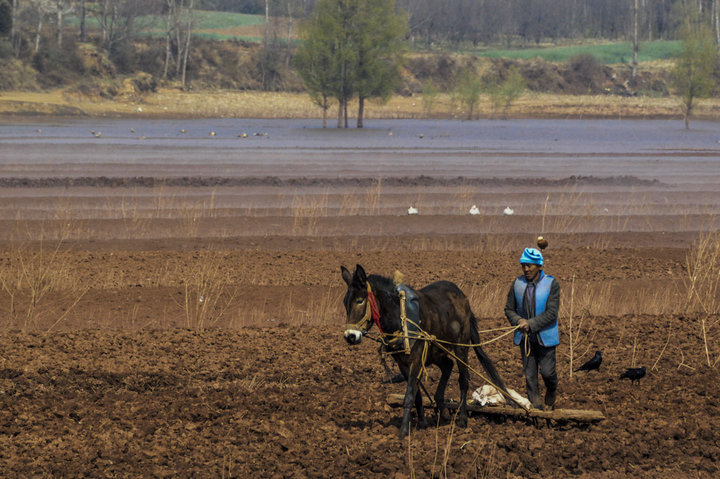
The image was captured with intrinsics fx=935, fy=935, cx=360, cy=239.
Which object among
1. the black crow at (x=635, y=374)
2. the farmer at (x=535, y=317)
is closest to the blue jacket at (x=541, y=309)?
the farmer at (x=535, y=317)

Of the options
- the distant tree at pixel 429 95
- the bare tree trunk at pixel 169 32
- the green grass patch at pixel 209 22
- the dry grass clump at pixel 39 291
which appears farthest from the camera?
the green grass patch at pixel 209 22

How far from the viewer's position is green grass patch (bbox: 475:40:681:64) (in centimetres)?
14100

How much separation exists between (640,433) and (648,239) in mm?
15339

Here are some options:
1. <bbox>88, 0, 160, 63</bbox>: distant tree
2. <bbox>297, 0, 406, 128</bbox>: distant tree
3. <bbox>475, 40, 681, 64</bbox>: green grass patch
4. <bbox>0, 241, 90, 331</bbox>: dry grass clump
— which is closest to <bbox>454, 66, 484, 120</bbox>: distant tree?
<bbox>297, 0, 406, 128</bbox>: distant tree

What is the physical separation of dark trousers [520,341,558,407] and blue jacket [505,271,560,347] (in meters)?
0.12

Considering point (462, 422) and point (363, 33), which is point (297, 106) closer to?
point (363, 33)

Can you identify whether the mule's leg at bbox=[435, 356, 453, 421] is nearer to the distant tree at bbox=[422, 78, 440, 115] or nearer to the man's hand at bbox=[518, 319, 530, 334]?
the man's hand at bbox=[518, 319, 530, 334]

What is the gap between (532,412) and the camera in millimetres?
8750

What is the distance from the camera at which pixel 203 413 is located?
9.38 m

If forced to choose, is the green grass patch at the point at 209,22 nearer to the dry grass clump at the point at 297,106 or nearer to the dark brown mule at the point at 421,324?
the dry grass clump at the point at 297,106

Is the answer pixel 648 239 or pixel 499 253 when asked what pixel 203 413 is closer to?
pixel 499 253

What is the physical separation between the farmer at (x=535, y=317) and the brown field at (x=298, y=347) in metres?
0.60

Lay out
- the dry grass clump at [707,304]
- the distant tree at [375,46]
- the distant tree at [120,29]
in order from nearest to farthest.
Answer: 1. the dry grass clump at [707,304]
2. the distant tree at [375,46]
3. the distant tree at [120,29]

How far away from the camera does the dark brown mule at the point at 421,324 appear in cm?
756
